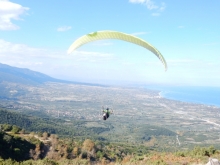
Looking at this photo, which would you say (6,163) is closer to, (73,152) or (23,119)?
(73,152)

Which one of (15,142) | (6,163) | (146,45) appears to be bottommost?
(15,142)

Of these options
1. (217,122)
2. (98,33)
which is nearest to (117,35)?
(98,33)

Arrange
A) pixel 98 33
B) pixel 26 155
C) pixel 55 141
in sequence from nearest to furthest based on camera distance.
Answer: pixel 98 33
pixel 26 155
pixel 55 141

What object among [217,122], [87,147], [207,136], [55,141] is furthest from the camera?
[217,122]

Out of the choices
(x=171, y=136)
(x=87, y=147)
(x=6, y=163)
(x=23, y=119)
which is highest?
(x=6, y=163)

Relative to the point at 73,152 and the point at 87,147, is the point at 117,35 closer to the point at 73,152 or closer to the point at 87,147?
the point at 73,152

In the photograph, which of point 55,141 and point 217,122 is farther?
point 217,122

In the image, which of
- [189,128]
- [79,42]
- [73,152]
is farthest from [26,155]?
[189,128]

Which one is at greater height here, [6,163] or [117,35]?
[117,35]

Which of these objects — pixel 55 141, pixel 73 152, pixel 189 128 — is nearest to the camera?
pixel 73 152
